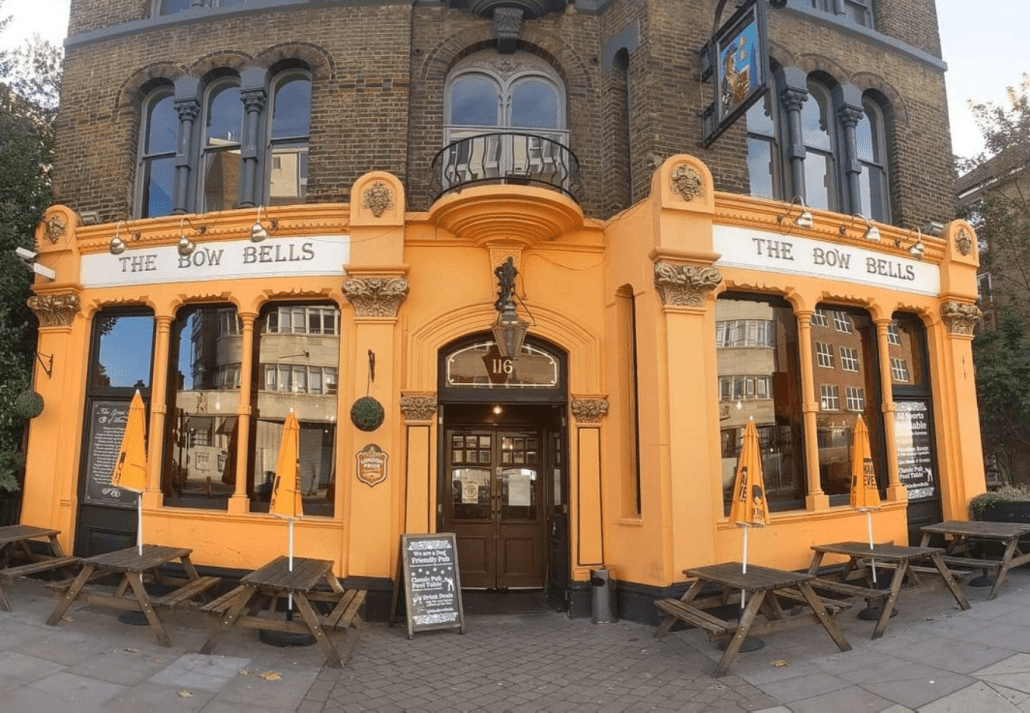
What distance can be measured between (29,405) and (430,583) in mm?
6386

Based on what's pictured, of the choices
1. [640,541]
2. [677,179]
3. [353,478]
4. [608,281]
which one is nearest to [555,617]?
[640,541]

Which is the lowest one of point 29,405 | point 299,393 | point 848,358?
point 29,405

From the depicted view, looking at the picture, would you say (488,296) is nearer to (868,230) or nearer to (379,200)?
(379,200)

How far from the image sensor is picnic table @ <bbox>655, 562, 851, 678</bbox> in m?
6.21

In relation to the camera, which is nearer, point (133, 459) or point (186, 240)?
point (133, 459)

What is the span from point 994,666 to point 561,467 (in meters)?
5.02

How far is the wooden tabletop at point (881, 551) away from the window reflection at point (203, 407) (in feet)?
25.6

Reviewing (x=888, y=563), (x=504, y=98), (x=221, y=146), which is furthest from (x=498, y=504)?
(x=221, y=146)

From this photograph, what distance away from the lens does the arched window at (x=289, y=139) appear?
392 inches

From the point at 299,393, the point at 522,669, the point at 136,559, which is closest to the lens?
the point at 522,669

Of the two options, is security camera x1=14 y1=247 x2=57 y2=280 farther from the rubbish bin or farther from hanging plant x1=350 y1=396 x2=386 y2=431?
the rubbish bin

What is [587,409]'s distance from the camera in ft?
29.2

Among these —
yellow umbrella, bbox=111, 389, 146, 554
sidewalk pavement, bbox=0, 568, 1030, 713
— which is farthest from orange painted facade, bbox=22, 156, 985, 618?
yellow umbrella, bbox=111, 389, 146, 554

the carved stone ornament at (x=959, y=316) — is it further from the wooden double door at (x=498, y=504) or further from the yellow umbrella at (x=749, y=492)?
the wooden double door at (x=498, y=504)
